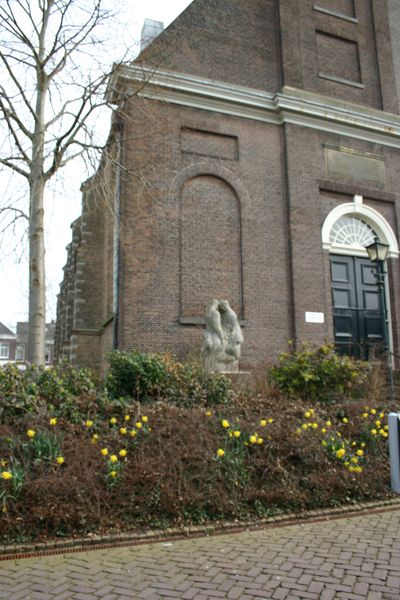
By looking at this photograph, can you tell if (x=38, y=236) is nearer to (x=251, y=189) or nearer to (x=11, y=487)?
(x=11, y=487)

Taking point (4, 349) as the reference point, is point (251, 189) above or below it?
above

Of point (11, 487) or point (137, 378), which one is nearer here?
point (11, 487)

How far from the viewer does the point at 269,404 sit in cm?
934

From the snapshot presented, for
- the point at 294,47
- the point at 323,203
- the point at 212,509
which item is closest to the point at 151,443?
the point at 212,509

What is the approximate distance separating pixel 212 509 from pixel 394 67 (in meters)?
21.4

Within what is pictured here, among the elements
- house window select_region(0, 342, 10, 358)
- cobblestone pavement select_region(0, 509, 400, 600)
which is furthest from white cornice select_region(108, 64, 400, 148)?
house window select_region(0, 342, 10, 358)

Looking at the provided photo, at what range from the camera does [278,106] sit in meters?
18.2

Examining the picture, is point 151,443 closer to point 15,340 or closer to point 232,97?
point 232,97

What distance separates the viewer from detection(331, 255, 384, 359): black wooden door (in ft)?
59.8

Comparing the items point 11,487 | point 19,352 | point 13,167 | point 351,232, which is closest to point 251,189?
point 351,232

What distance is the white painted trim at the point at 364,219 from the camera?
1836 centimetres

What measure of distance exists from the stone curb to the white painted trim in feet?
41.2

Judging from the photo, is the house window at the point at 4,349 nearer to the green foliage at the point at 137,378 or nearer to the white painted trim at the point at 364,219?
the white painted trim at the point at 364,219

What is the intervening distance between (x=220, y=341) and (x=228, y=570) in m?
9.54
